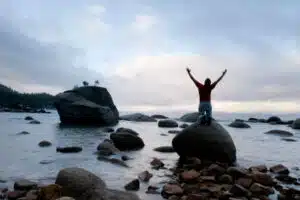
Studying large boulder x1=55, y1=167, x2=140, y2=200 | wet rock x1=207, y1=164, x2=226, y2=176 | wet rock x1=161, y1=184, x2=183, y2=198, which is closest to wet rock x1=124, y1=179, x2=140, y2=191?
wet rock x1=161, y1=184, x2=183, y2=198

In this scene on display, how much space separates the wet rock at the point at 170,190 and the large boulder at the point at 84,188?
173cm

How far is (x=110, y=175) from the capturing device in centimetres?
1519

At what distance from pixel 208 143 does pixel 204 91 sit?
Answer: 2.62 m

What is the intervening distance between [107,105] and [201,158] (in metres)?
51.0

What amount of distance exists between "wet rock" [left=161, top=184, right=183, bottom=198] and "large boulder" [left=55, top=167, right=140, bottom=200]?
5.67ft

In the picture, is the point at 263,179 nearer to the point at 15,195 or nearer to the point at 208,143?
the point at 208,143

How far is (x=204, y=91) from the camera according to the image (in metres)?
17.4

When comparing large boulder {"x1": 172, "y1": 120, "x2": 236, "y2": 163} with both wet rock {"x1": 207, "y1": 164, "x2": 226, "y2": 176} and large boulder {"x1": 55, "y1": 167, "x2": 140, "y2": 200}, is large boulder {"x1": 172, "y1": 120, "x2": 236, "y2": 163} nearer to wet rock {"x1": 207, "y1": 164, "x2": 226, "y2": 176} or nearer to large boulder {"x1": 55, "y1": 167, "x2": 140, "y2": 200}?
wet rock {"x1": 207, "y1": 164, "x2": 226, "y2": 176}

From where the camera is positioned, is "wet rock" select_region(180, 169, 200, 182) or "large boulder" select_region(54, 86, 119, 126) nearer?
"wet rock" select_region(180, 169, 200, 182)

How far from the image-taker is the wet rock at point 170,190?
11.8 meters

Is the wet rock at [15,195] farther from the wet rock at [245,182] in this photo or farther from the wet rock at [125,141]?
the wet rock at [125,141]

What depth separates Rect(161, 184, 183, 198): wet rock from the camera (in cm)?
1183

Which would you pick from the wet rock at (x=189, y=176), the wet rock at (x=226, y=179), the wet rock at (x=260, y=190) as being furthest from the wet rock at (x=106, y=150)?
the wet rock at (x=260, y=190)

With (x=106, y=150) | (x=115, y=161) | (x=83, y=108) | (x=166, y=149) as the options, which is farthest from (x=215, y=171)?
(x=83, y=108)
